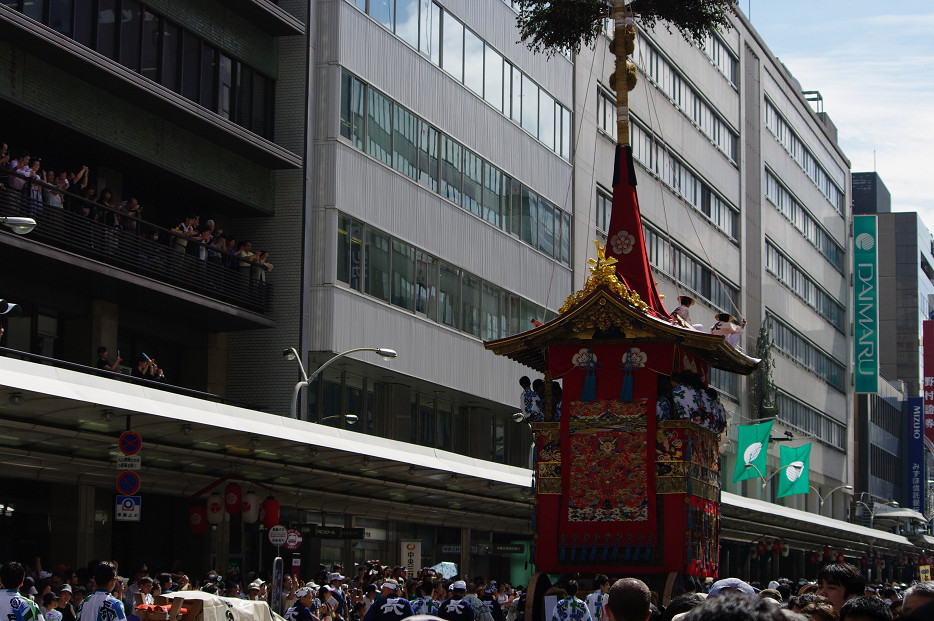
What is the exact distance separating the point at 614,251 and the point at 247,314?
1499 centimetres

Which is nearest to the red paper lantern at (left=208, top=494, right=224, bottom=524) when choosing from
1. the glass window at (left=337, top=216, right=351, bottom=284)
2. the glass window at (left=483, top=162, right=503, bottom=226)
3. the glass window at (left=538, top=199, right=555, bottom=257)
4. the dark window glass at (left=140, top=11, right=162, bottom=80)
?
the glass window at (left=337, top=216, right=351, bottom=284)

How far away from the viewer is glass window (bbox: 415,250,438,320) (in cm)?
3931

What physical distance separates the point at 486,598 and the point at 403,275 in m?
15.3

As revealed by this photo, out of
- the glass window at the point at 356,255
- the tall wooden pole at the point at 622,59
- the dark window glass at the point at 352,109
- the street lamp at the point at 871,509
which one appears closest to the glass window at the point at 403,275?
the glass window at the point at 356,255

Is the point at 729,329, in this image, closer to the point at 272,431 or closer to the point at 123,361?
the point at 272,431

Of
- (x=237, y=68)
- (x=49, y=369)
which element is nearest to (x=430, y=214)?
(x=237, y=68)

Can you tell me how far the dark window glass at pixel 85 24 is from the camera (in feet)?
99.4

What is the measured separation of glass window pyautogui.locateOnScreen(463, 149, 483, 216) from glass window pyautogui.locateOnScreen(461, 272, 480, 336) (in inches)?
84.3

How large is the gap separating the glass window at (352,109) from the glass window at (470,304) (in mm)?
6705

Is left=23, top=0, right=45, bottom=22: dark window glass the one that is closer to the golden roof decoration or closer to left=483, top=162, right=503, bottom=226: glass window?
the golden roof decoration

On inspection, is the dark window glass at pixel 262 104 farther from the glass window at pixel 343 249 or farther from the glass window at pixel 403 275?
the glass window at pixel 403 275

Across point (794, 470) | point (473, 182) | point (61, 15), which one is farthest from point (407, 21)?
point (794, 470)

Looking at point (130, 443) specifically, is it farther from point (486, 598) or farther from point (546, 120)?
point (546, 120)

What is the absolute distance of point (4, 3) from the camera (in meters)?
28.2
